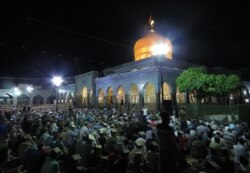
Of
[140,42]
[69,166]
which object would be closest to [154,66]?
[140,42]

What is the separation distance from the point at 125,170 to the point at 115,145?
144 cm

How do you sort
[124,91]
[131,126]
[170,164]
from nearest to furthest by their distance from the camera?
[170,164], [131,126], [124,91]

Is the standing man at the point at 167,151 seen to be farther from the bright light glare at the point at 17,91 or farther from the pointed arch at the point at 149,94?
the bright light glare at the point at 17,91

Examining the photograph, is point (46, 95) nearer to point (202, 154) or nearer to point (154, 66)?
point (154, 66)

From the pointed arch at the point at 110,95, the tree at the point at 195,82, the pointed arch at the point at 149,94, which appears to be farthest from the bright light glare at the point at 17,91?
the tree at the point at 195,82

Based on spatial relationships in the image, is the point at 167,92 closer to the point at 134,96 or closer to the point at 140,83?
the point at 140,83

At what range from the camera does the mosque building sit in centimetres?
2706

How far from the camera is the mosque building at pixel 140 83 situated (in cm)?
2706

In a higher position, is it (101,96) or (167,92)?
Answer: (167,92)

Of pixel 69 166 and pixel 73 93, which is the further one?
pixel 73 93

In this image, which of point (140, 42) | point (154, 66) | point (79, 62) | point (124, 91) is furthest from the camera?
point (79, 62)

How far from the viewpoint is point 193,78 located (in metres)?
23.8

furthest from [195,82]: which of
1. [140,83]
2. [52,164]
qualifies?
[52,164]

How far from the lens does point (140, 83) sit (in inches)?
1131
